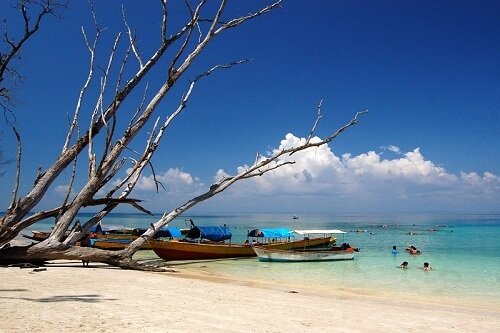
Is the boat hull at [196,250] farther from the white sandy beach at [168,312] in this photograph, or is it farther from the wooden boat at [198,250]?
the white sandy beach at [168,312]

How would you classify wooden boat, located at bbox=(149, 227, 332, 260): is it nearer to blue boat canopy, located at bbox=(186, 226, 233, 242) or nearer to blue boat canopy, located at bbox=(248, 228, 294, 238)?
blue boat canopy, located at bbox=(186, 226, 233, 242)

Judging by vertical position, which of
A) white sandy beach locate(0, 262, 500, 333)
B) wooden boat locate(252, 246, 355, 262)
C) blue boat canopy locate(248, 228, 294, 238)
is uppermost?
white sandy beach locate(0, 262, 500, 333)

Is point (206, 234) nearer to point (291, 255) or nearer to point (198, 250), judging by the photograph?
point (198, 250)

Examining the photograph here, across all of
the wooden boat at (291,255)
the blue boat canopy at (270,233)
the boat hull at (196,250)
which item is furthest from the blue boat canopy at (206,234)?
the wooden boat at (291,255)

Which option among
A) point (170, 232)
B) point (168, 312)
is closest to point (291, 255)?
point (170, 232)

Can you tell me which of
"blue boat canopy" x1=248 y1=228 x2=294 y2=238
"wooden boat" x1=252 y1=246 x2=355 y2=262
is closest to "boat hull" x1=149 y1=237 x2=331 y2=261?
"wooden boat" x1=252 y1=246 x2=355 y2=262

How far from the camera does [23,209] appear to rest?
28.9 feet

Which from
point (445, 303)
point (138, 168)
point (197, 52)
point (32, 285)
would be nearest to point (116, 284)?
point (32, 285)

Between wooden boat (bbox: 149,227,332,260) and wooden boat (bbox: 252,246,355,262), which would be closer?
wooden boat (bbox: 149,227,332,260)

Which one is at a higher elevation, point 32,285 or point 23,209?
point 23,209

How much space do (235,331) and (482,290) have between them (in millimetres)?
15727

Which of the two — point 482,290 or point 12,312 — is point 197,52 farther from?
point 482,290

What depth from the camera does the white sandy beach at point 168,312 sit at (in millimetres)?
6324

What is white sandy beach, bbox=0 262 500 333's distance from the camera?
20.7ft
